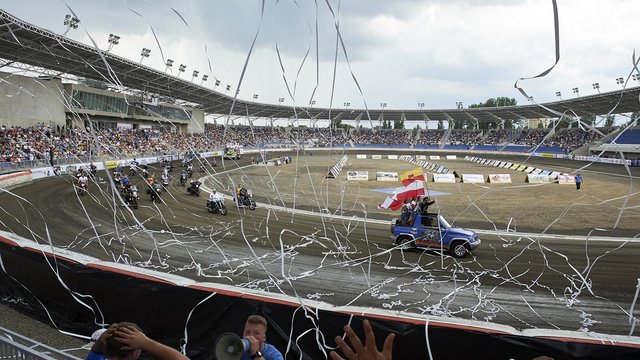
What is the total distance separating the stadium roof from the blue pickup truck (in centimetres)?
397

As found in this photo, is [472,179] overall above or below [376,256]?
above

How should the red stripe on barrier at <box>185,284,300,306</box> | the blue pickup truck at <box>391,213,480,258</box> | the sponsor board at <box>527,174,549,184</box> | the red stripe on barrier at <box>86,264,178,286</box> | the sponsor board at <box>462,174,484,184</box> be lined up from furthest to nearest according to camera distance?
the sponsor board at <box>462,174,484,184</box> → the sponsor board at <box>527,174,549,184</box> → the blue pickup truck at <box>391,213,480,258</box> → the red stripe on barrier at <box>86,264,178,286</box> → the red stripe on barrier at <box>185,284,300,306</box>

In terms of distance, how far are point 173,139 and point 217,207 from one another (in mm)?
38578

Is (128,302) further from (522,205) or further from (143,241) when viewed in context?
(522,205)

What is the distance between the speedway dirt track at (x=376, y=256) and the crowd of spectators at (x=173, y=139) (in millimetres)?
2941

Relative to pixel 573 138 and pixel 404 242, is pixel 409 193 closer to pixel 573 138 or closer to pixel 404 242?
pixel 404 242

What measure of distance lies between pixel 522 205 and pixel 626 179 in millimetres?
19360

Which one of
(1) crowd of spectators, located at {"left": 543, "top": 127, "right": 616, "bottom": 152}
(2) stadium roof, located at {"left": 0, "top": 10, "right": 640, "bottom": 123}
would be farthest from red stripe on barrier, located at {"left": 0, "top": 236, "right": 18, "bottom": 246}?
(1) crowd of spectators, located at {"left": 543, "top": 127, "right": 616, "bottom": 152}

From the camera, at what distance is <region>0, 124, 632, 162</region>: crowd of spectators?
2548cm

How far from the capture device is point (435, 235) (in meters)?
11.6

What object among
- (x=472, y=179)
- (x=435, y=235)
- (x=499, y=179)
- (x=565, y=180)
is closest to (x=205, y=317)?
(x=435, y=235)

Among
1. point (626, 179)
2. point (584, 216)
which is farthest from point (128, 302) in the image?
point (626, 179)

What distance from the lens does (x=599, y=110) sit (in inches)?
2069

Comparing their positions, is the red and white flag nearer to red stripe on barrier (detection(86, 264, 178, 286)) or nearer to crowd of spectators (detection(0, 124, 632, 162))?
crowd of spectators (detection(0, 124, 632, 162))
